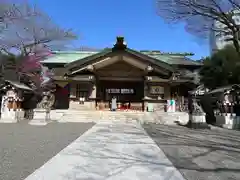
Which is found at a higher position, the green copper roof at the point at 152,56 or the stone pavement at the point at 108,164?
the green copper roof at the point at 152,56

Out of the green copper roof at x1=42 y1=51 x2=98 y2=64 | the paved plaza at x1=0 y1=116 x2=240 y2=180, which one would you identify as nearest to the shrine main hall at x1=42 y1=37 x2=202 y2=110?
the green copper roof at x1=42 y1=51 x2=98 y2=64

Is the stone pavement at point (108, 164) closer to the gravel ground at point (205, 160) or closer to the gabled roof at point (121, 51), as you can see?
the gravel ground at point (205, 160)

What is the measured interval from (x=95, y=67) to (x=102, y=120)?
5784 millimetres

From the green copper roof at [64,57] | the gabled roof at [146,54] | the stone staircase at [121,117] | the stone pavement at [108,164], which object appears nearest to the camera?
the stone pavement at [108,164]

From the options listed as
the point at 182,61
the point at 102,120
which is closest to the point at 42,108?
the point at 102,120

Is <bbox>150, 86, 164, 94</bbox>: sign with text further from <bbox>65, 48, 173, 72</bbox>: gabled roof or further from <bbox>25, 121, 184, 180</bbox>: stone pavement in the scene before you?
<bbox>25, 121, 184, 180</bbox>: stone pavement

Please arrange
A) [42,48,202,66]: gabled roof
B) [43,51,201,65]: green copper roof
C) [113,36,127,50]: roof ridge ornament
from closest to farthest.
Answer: [113,36,127,50]: roof ridge ornament < [42,48,202,66]: gabled roof < [43,51,201,65]: green copper roof

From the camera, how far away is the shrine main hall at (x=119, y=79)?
2105cm

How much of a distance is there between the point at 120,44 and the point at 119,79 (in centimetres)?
321

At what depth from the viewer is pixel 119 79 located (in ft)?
73.8

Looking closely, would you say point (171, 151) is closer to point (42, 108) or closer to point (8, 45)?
point (42, 108)

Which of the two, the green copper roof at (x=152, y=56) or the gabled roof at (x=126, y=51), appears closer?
the gabled roof at (x=126, y=51)

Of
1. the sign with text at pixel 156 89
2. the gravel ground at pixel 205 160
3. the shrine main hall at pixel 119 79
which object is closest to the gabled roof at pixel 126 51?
the shrine main hall at pixel 119 79

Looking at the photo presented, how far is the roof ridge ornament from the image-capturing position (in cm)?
2079
